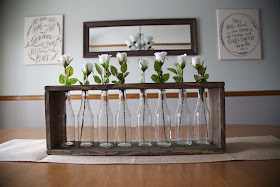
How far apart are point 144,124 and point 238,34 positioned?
2379 mm

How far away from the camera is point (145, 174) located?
595mm

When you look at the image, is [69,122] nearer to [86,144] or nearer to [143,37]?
[86,144]

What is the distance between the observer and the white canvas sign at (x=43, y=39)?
8.78ft

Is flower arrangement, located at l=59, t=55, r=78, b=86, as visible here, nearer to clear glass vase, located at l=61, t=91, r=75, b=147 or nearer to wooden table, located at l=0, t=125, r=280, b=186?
clear glass vase, located at l=61, t=91, r=75, b=147

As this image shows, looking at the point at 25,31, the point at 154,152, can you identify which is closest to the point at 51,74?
the point at 25,31

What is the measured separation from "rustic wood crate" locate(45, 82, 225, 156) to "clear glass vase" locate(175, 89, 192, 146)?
3 cm

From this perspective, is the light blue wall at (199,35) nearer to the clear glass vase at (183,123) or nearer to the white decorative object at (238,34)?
the white decorative object at (238,34)

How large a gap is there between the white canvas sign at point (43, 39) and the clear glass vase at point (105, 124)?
6.91ft

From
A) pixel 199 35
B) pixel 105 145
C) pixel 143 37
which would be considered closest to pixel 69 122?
pixel 105 145

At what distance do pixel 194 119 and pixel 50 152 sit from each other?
627mm

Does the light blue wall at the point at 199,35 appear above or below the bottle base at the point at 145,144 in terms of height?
above

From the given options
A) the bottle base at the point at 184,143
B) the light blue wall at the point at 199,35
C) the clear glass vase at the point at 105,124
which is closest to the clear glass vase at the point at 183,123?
the bottle base at the point at 184,143

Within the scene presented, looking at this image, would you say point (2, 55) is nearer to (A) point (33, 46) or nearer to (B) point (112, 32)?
(A) point (33, 46)

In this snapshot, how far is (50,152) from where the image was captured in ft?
2.72
